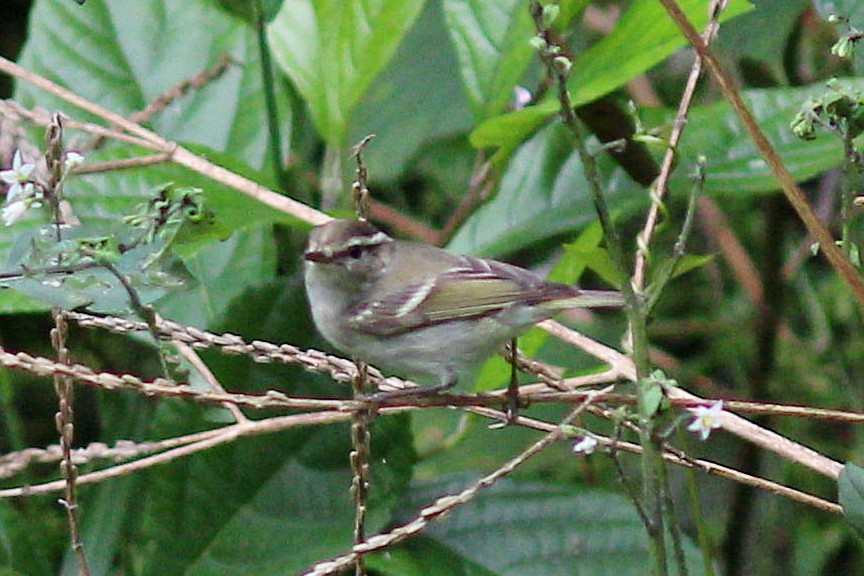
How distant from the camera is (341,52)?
2461 mm

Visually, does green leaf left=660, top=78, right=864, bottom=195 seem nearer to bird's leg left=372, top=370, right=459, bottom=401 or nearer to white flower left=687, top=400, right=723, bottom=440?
bird's leg left=372, top=370, right=459, bottom=401

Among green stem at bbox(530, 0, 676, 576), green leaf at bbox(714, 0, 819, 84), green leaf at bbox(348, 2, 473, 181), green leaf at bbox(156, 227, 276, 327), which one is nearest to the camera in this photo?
green stem at bbox(530, 0, 676, 576)

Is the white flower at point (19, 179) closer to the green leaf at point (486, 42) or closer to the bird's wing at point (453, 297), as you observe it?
the bird's wing at point (453, 297)

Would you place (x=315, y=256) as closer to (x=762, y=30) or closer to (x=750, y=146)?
(x=750, y=146)

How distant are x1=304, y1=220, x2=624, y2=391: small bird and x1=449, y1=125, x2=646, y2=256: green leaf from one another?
0.13 meters

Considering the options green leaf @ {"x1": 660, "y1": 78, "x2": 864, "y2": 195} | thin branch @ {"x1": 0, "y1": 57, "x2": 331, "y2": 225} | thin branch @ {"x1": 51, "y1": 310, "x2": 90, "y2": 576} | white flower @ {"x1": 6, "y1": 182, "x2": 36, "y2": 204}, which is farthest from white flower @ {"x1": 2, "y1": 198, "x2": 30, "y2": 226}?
green leaf @ {"x1": 660, "y1": 78, "x2": 864, "y2": 195}

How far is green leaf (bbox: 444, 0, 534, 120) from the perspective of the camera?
2.36 meters

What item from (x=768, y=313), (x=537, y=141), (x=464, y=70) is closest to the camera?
(x=464, y=70)

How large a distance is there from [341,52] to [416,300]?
0.54 m

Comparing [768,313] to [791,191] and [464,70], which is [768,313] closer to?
[464,70]

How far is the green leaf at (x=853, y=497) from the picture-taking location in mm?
1368

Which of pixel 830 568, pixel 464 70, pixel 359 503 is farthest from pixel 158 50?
pixel 830 568

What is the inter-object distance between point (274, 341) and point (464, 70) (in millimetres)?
653

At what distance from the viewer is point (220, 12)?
262 cm
